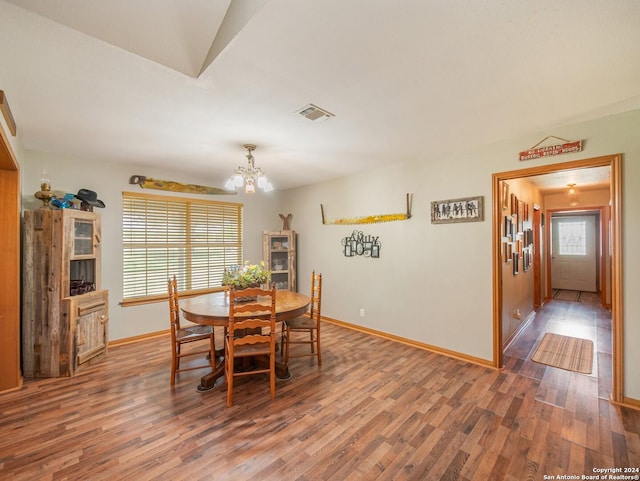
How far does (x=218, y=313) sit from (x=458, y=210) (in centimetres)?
290

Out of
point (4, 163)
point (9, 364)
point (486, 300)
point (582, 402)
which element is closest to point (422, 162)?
point (486, 300)

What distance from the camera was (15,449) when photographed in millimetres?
1856

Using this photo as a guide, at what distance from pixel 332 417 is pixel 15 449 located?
7.20 ft

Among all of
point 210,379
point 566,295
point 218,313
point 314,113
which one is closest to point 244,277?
point 218,313

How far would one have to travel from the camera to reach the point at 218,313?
99.3 inches

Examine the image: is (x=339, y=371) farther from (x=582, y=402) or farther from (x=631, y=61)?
(x=631, y=61)

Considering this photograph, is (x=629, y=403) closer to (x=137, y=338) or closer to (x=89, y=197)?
(x=137, y=338)

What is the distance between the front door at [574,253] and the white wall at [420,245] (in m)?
6.46

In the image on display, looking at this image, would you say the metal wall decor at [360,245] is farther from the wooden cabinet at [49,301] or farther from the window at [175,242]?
the wooden cabinet at [49,301]

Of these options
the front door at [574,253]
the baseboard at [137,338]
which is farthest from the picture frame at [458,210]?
the front door at [574,253]

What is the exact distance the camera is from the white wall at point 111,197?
3293 millimetres

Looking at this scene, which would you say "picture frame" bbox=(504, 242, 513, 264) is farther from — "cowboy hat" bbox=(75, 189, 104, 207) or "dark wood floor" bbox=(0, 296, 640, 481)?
"cowboy hat" bbox=(75, 189, 104, 207)

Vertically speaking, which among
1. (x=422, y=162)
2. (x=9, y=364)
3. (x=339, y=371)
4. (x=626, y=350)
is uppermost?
(x=422, y=162)

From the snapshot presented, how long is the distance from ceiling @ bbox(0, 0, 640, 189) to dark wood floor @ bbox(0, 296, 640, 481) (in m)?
2.49
